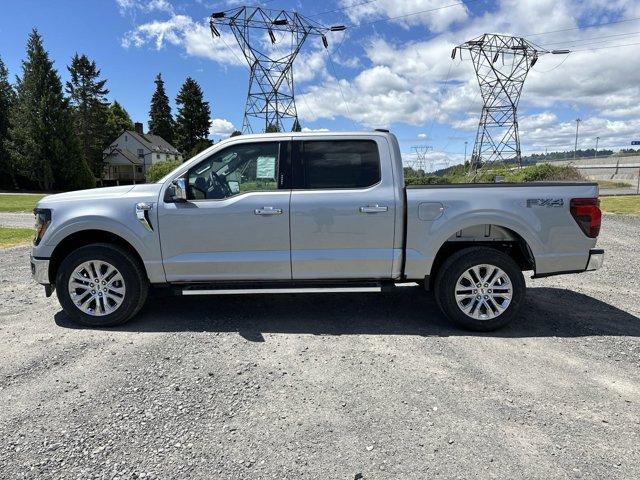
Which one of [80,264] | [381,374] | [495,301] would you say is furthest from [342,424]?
[80,264]

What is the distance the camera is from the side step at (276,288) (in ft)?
15.2

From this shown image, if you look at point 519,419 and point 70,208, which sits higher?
point 70,208

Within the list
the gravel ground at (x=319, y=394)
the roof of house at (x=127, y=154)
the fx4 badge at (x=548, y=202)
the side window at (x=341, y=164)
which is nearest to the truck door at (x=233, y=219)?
the side window at (x=341, y=164)

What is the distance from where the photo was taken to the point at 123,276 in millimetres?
4680

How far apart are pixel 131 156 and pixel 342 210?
7090 centimetres

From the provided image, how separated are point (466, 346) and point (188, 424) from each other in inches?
104

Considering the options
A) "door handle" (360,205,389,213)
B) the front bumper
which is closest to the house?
"door handle" (360,205,389,213)

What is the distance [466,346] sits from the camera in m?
4.28

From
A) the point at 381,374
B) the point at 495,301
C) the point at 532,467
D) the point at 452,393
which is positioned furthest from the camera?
the point at 495,301

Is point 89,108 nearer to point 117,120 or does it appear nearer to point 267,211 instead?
point 117,120

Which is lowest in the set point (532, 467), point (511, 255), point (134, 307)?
point (532, 467)

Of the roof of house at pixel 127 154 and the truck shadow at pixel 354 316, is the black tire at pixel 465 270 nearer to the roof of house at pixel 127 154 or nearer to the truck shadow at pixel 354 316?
the truck shadow at pixel 354 316

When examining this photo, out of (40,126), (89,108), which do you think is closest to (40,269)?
(40,126)

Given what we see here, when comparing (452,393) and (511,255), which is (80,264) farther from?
(511,255)
